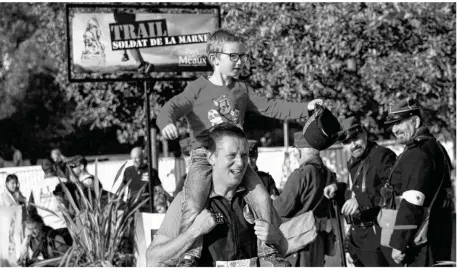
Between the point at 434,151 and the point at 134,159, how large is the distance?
6.51 metres

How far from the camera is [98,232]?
9047 millimetres

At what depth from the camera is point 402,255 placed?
7148 mm

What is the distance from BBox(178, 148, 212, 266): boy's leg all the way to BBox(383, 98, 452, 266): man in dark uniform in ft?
9.23

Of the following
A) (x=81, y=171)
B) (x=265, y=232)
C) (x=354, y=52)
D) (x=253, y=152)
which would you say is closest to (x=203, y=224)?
(x=265, y=232)

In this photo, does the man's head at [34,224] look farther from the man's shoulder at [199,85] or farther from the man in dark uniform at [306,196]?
the man's shoulder at [199,85]

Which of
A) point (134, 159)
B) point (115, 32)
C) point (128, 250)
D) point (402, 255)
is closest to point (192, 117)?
point (402, 255)

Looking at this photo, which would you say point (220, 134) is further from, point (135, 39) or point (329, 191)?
point (135, 39)

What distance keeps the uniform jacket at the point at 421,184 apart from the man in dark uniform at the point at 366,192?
2.48 ft

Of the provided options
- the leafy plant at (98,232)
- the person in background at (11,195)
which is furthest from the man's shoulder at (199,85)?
the person in background at (11,195)

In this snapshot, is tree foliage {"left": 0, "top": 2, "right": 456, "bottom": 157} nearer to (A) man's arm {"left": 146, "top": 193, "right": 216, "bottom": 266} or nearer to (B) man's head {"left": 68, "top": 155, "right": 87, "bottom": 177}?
(B) man's head {"left": 68, "top": 155, "right": 87, "bottom": 177}

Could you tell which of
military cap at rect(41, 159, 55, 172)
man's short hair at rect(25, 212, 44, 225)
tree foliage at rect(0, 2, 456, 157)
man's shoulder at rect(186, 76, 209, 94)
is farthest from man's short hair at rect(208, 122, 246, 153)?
tree foliage at rect(0, 2, 456, 157)

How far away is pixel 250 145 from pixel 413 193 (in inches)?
79.1

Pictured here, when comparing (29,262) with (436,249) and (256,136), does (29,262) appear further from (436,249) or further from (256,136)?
(256,136)

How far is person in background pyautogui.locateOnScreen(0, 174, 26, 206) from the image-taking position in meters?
11.6
